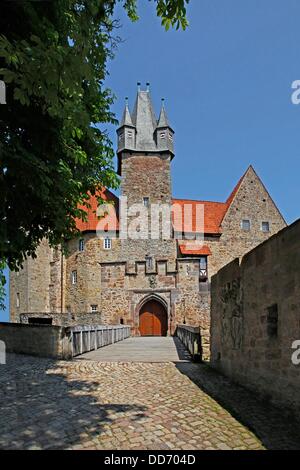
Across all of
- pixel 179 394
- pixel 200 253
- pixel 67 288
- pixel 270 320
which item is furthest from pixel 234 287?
pixel 67 288

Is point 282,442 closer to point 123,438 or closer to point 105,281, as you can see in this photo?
point 123,438

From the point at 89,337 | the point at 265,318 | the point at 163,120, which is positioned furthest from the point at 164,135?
the point at 265,318

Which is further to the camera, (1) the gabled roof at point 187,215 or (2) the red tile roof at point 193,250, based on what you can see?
(1) the gabled roof at point 187,215

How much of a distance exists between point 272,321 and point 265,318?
126 mm

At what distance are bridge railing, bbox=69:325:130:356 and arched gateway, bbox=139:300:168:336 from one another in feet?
29.1

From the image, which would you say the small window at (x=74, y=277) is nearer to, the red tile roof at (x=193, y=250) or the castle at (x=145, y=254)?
the castle at (x=145, y=254)

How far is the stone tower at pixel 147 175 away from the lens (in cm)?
2809

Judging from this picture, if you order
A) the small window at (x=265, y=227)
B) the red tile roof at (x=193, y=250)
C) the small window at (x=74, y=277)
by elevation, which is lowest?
the small window at (x=74, y=277)

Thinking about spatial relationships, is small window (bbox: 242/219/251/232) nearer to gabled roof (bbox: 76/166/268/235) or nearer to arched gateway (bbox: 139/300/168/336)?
gabled roof (bbox: 76/166/268/235)

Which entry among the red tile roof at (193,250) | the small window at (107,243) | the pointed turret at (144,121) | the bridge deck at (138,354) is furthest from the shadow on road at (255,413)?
the pointed turret at (144,121)

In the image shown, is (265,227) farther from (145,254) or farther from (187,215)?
(145,254)

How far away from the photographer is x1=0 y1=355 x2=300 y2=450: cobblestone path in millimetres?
3713

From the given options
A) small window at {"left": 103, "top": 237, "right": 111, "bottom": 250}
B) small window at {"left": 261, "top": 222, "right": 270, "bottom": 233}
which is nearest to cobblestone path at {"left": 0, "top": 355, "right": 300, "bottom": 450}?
small window at {"left": 103, "top": 237, "right": 111, "bottom": 250}

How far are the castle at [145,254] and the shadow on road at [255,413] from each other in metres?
17.3
